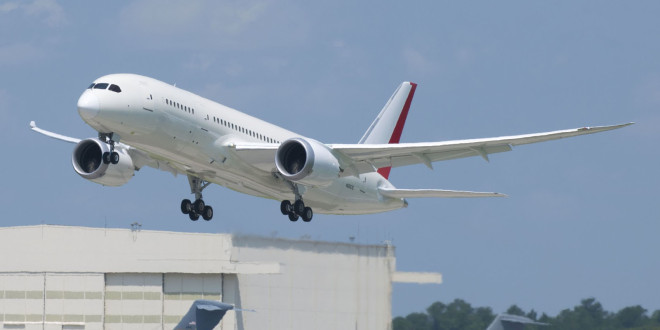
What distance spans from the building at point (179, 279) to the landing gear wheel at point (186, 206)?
1908mm

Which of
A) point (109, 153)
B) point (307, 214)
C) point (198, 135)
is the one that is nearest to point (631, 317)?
point (307, 214)

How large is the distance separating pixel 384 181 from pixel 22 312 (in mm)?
17169

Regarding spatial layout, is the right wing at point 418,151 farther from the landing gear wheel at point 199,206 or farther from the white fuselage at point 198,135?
the landing gear wheel at point 199,206

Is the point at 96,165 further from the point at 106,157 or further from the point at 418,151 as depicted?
the point at 418,151

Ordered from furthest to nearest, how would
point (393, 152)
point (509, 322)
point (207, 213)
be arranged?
point (207, 213) → point (393, 152) → point (509, 322)

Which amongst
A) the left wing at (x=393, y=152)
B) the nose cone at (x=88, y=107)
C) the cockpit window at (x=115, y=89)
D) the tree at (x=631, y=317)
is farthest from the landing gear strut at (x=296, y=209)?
the tree at (x=631, y=317)

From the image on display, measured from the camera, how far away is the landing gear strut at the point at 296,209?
44.3 meters

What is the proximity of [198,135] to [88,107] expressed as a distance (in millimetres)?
4517

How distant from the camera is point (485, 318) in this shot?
4891 centimetres

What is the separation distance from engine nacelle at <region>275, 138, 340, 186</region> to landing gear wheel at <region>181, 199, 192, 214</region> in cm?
628

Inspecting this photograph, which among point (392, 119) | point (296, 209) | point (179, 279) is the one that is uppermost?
point (392, 119)

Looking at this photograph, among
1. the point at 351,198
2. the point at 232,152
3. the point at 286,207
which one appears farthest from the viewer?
the point at 351,198

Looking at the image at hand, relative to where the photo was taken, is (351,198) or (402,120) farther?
(402,120)

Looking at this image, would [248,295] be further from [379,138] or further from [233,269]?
[379,138]
